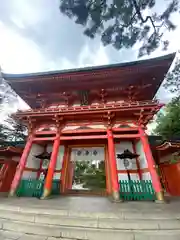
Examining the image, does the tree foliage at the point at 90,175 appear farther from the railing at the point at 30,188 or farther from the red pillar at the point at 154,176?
the red pillar at the point at 154,176

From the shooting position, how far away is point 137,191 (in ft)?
19.3

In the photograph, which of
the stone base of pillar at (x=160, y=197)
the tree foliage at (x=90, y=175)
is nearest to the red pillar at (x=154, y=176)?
the stone base of pillar at (x=160, y=197)

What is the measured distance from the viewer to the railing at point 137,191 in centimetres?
572

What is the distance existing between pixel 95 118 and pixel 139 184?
139 inches

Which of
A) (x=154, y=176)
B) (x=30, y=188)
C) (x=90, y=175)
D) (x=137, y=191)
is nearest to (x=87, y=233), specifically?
(x=137, y=191)

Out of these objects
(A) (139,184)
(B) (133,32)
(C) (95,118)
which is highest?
(B) (133,32)

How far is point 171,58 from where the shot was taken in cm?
649

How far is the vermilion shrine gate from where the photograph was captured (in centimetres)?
662

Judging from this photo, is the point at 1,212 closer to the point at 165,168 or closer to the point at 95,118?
the point at 95,118

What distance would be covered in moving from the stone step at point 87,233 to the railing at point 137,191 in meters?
2.45

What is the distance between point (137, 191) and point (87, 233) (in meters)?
3.26

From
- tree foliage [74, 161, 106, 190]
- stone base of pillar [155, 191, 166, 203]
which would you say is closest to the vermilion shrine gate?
stone base of pillar [155, 191, 166, 203]

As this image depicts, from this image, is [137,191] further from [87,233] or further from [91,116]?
[91,116]

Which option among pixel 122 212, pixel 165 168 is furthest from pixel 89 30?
pixel 165 168
